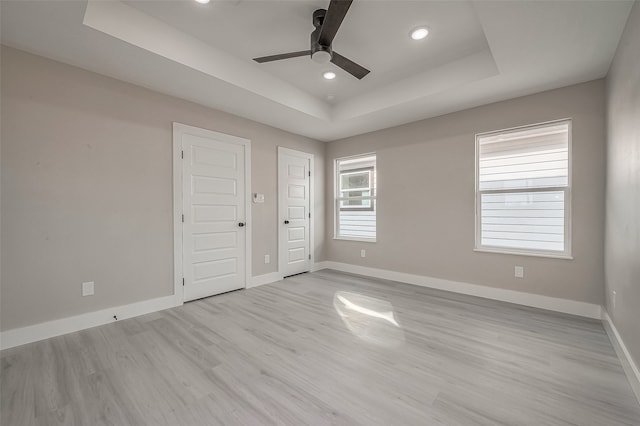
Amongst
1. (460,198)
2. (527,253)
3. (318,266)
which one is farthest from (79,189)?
(527,253)

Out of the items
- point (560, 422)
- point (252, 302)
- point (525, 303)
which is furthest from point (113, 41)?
point (525, 303)

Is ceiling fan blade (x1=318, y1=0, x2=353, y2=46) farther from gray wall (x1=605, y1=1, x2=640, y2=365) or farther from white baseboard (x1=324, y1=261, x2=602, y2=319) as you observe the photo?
white baseboard (x1=324, y1=261, x2=602, y2=319)

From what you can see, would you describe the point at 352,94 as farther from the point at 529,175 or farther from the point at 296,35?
the point at 529,175

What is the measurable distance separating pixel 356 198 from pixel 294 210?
1.22 meters

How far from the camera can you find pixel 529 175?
11.1 ft

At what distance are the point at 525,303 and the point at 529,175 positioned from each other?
161 cm

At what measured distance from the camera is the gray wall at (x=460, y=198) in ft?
9.79

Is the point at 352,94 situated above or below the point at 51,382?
above

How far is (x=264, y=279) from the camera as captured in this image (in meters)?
4.41

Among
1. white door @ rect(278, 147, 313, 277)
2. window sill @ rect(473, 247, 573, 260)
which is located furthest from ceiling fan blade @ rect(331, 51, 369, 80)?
window sill @ rect(473, 247, 573, 260)

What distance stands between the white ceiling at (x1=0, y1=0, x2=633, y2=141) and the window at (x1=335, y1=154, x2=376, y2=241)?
4.75ft

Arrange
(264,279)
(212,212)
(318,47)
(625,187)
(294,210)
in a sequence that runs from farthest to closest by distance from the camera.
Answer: (294,210) < (264,279) < (212,212) < (318,47) < (625,187)

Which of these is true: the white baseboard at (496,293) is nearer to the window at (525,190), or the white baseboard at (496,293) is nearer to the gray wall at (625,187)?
the gray wall at (625,187)

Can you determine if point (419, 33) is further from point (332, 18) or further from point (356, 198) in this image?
point (356, 198)
